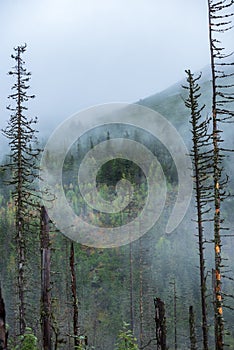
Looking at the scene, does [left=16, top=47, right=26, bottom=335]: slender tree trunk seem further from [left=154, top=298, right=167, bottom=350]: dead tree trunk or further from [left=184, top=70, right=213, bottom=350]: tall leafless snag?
[left=184, top=70, right=213, bottom=350]: tall leafless snag

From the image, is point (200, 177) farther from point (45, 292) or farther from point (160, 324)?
point (45, 292)

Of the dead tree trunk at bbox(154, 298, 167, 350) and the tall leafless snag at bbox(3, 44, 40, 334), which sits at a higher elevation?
the tall leafless snag at bbox(3, 44, 40, 334)

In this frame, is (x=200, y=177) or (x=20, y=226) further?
(x=20, y=226)

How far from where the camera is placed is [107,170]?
110562mm

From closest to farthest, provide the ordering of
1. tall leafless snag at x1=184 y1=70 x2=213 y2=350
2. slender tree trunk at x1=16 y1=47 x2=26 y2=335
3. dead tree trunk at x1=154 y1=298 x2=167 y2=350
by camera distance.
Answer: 1. dead tree trunk at x1=154 y1=298 x2=167 y2=350
2. tall leafless snag at x1=184 y1=70 x2=213 y2=350
3. slender tree trunk at x1=16 y1=47 x2=26 y2=335

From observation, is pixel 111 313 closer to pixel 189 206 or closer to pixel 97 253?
pixel 97 253

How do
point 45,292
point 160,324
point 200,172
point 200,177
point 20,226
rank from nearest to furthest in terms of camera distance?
point 45,292 < point 160,324 < point 200,172 < point 200,177 < point 20,226

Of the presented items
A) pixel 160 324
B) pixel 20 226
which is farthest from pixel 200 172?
pixel 20 226

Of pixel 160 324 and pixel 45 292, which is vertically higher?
pixel 45 292

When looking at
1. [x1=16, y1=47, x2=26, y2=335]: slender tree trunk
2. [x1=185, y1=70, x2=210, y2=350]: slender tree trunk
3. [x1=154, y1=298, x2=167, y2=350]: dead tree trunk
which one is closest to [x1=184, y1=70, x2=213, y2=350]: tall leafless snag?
[x1=185, y1=70, x2=210, y2=350]: slender tree trunk

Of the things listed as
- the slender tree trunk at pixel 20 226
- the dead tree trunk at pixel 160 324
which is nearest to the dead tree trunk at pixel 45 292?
the dead tree trunk at pixel 160 324

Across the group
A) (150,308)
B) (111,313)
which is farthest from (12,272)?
(150,308)

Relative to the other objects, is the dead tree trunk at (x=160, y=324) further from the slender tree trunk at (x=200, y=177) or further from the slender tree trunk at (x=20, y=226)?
the slender tree trunk at (x=20, y=226)

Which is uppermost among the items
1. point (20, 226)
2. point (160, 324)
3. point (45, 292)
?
point (20, 226)
